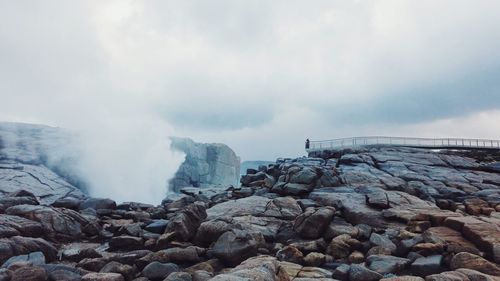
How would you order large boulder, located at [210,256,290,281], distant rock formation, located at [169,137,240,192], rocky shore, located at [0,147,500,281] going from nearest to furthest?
large boulder, located at [210,256,290,281] → rocky shore, located at [0,147,500,281] → distant rock formation, located at [169,137,240,192]

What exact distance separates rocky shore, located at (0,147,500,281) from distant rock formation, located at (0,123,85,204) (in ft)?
54.2

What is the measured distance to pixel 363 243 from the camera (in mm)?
14078

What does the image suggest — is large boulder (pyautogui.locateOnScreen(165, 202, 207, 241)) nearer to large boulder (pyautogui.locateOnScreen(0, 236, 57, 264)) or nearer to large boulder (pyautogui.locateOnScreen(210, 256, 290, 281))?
large boulder (pyautogui.locateOnScreen(0, 236, 57, 264))

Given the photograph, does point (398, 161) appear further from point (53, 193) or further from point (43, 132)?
point (43, 132)

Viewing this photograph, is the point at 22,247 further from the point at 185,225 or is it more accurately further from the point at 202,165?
the point at 202,165

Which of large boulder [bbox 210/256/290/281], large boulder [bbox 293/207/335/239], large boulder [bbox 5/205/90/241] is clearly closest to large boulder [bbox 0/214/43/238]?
large boulder [bbox 5/205/90/241]

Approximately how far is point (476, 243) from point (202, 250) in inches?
394

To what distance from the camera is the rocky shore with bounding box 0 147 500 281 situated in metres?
10.6

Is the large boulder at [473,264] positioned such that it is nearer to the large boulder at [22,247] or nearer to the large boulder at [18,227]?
the large boulder at [22,247]

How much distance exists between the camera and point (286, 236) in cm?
1590

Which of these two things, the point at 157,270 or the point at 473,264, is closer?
the point at 473,264

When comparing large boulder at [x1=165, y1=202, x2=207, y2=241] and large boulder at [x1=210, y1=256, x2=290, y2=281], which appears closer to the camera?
large boulder at [x1=210, y1=256, x2=290, y2=281]

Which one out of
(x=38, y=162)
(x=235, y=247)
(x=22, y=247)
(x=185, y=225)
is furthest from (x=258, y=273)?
(x=38, y=162)

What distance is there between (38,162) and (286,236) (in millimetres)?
40965
